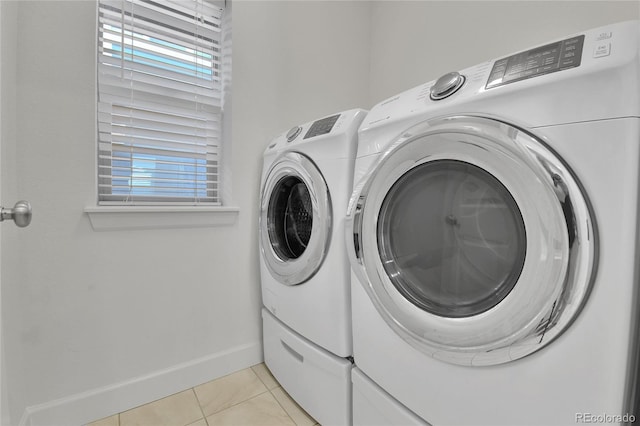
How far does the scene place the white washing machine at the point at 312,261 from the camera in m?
0.96

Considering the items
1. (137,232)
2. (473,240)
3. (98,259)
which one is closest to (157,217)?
(137,232)

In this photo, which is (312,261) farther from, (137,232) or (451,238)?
(137,232)

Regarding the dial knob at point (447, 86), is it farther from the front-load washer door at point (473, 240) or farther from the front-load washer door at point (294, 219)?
the front-load washer door at point (294, 219)

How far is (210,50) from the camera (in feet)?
4.87

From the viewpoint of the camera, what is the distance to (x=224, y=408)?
1.21 m

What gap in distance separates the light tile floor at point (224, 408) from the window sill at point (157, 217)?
0.78m

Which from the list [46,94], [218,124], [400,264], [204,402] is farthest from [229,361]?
[46,94]

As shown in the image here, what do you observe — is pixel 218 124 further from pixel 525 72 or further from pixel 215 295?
pixel 525 72

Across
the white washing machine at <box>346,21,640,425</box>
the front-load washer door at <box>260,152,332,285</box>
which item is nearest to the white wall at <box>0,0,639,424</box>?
the front-load washer door at <box>260,152,332,285</box>

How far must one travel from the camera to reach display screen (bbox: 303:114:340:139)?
1034 mm

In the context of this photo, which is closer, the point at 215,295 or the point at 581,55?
the point at 581,55

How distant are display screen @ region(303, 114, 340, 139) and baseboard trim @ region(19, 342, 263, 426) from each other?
1.15 m

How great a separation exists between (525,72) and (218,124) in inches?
53.6

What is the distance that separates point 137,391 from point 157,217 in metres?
0.76
